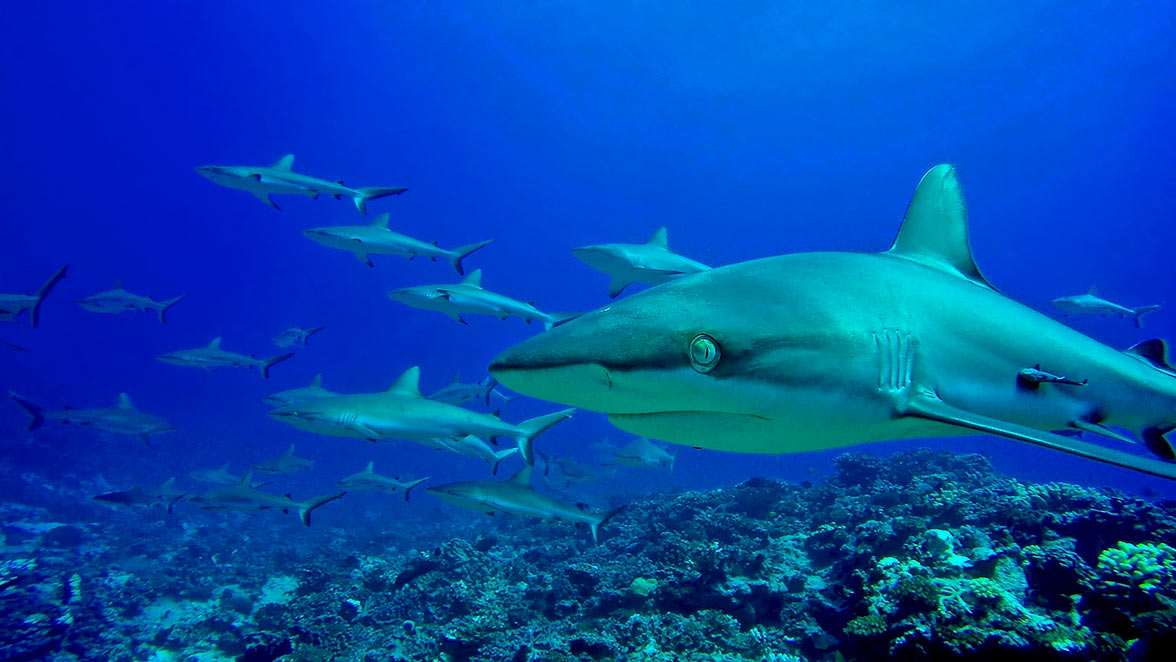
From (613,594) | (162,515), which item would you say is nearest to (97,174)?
(162,515)

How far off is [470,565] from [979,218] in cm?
12083

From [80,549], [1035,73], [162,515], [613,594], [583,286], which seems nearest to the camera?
[613,594]

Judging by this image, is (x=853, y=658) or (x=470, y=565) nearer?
(x=853, y=658)

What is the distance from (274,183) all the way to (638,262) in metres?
7.57

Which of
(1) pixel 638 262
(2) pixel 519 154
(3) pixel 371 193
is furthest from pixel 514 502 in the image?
(2) pixel 519 154

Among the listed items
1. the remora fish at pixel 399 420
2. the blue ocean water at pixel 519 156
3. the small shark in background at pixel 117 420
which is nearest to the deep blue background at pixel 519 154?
the blue ocean water at pixel 519 156

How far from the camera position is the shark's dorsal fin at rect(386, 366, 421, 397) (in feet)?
23.4

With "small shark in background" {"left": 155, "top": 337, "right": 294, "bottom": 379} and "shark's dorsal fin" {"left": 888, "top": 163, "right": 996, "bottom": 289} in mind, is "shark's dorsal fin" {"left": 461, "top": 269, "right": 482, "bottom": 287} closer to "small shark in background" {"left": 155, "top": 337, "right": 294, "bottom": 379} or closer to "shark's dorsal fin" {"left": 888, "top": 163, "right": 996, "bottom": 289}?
"small shark in background" {"left": 155, "top": 337, "right": 294, "bottom": 379}

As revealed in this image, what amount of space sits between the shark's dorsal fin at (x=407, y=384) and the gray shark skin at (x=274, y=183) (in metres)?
4.15

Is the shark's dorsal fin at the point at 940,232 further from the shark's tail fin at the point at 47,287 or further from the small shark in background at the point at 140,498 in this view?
the small shark in background at the point at 140,498

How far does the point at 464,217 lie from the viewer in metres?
121

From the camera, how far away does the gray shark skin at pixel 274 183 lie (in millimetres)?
10094

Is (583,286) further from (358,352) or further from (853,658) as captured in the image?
(853,658)

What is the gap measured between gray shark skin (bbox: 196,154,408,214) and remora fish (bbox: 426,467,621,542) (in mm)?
5979
